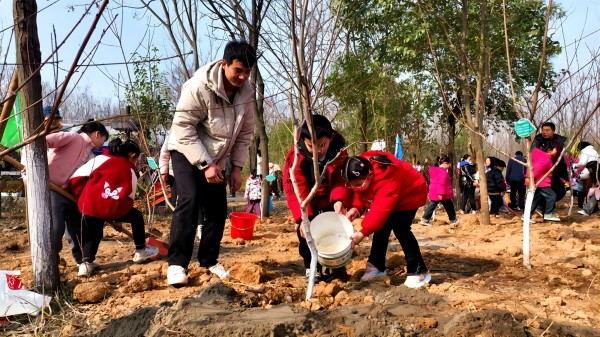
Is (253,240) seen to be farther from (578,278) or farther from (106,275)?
(578,278)

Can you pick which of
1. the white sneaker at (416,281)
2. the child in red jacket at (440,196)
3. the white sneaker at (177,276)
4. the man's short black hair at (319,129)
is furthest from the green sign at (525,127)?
the child in red jacket at (440,196)

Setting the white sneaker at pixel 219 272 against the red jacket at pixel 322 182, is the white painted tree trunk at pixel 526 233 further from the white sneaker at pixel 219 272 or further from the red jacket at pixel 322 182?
the white sneaker at pixel 219 272

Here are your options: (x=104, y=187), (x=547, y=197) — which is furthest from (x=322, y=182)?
(x=547, y=197)

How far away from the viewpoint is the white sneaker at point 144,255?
4.16m

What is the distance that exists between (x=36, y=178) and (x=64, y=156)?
3.49ft

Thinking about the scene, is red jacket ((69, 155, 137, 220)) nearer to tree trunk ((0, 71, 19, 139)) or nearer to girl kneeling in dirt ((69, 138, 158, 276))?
girl kneeling in dirt ((69, 138, 158, 276))

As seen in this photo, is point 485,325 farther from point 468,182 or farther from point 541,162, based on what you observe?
point 468,182

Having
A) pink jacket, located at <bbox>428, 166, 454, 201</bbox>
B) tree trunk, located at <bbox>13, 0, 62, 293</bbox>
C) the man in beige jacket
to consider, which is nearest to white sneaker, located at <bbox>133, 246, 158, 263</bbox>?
the man in beige jacket

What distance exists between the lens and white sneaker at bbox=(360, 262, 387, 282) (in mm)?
3494

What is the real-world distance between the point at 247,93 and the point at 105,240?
3.35m

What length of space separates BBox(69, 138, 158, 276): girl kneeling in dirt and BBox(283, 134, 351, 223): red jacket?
4.58 feet

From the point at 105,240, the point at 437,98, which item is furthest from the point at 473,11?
the point at 105,240

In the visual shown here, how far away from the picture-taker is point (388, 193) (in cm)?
316

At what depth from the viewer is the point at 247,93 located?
3.38 metres
